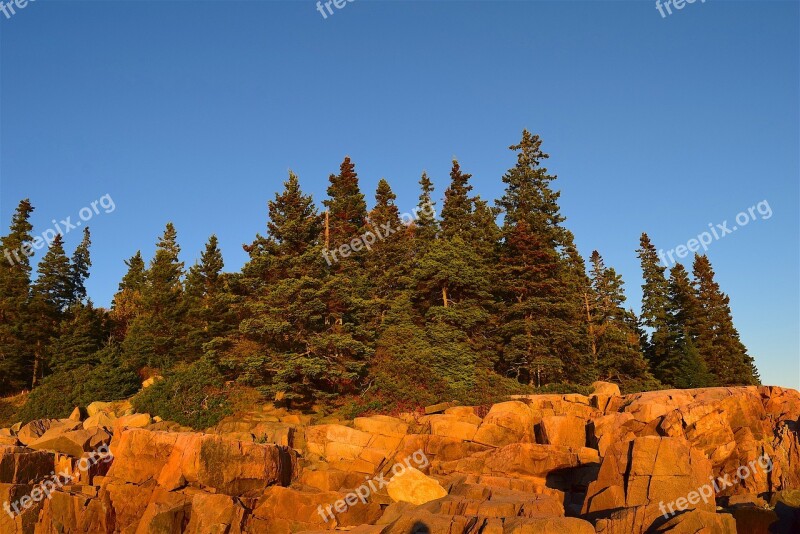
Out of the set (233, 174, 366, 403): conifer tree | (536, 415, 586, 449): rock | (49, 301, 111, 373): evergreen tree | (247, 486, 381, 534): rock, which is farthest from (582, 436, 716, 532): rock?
(49, 301, 111, 373): evergreen tree

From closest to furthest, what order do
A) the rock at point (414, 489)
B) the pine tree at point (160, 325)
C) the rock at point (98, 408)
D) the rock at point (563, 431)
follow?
1. the rock at point (414, 489)
2. the rock at point (563, 431)
3. the rock at point (98, 408)
4. the pine tree at point (160, 325)

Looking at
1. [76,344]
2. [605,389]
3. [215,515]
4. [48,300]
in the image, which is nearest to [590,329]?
[605,389]

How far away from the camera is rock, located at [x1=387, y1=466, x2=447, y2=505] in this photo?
64.2ft

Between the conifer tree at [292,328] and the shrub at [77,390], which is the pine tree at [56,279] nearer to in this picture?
the shrub at [77,390]

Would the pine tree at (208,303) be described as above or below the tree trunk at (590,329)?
above

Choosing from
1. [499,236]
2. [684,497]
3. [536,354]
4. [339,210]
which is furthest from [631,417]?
[339,210]

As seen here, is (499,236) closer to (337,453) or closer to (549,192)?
(549,192)

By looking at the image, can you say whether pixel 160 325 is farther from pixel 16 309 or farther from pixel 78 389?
pixel 16 309

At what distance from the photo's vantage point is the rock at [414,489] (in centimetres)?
1958

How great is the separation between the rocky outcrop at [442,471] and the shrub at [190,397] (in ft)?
4.71

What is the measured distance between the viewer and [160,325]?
4334cm

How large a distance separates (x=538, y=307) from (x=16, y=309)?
42.2m

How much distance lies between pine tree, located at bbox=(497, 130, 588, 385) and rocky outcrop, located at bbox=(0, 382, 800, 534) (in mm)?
7865

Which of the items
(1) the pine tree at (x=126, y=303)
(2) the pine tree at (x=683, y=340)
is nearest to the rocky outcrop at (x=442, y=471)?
(2) the pine tree at (x=683, y=340)
